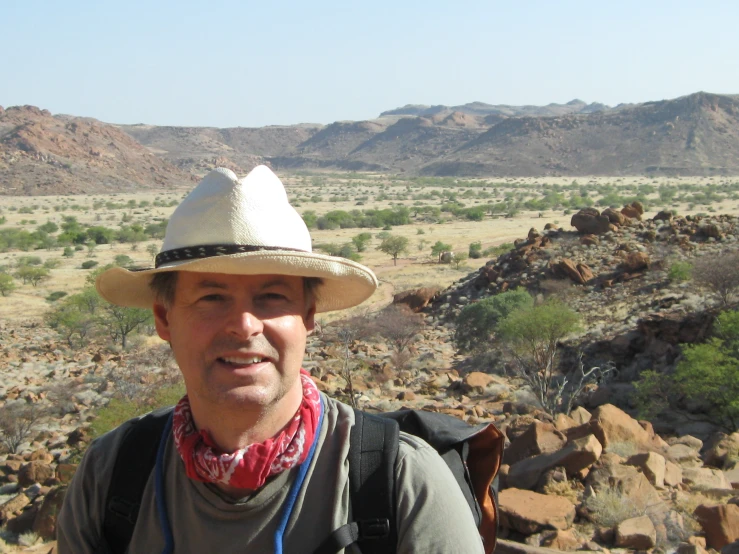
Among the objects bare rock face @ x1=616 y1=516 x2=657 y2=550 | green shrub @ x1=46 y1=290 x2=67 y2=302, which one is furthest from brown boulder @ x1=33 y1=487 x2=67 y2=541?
green shrub @ x1=46 y1=290 x2=67 y2=302

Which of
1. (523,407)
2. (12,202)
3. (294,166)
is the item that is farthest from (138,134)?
(523,407)

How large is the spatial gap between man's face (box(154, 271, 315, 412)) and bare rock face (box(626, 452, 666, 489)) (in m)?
5.21

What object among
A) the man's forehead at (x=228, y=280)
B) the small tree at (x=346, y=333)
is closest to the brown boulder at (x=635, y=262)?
the small tree at (x=346, y=333)

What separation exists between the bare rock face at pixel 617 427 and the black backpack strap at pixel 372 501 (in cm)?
580

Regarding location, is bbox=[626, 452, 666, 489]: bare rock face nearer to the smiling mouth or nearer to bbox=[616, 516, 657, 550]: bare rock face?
bbox=[616, 516, 657, 550]: bare rock face

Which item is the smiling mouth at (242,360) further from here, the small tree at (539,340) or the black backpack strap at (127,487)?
the small tree at (539,340)

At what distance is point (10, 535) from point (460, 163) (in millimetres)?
120389

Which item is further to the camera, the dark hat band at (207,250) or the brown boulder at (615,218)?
the brown boulder at (615,218)

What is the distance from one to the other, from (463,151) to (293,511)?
448 feet

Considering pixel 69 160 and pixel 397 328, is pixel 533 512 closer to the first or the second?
pixel 397 328

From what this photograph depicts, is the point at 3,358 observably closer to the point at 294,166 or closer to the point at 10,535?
the point at 10,535

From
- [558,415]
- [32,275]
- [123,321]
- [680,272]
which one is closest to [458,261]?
[680,272]

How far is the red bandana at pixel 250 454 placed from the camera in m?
1.89

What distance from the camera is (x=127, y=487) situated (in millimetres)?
2002
